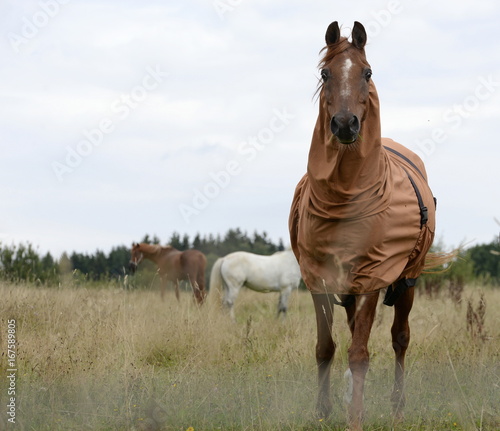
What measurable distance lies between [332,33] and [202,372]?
9.63 ft

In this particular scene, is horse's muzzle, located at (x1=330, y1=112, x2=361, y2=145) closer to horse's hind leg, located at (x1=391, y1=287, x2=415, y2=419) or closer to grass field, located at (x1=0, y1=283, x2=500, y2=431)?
grass field, located at (x1=0, y1=283, x2=500, y2=431)

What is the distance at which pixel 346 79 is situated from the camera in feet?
13.2

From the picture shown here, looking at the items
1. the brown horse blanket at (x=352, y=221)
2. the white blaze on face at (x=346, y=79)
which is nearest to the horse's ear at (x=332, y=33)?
the white blaze on face at (x=346, y=79)

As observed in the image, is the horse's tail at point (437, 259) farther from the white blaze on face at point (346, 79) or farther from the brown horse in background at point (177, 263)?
the brown horse in background at point (177, 263)

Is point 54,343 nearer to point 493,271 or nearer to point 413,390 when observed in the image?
point 413,390

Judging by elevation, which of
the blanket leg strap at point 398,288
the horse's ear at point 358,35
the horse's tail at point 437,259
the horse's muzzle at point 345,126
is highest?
the horse's ear at point 358,35

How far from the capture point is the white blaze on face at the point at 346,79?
3953 mm

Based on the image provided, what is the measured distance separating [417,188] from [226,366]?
2.37 m

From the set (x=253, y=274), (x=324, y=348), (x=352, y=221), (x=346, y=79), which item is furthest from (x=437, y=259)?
(x=253, y=274)

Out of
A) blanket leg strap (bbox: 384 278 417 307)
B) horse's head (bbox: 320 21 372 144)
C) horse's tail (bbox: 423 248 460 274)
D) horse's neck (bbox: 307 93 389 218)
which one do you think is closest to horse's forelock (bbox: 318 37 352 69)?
horse's head (bbox: 320 21 372 144)

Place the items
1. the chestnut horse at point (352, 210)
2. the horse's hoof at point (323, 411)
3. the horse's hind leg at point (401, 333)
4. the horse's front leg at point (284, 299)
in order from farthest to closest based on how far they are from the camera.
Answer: the horse's front leg at point (284, 299) → the horse's hind leg at point (401, 333) → the horse's hoof at point (323, 411) → the chestnut horse at point (352, 210)

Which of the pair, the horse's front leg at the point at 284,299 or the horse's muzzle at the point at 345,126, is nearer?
the horse's muzzle at the point at 345,126

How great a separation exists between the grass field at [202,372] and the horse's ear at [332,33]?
2.07 m

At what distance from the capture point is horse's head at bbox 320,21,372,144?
3824mm
